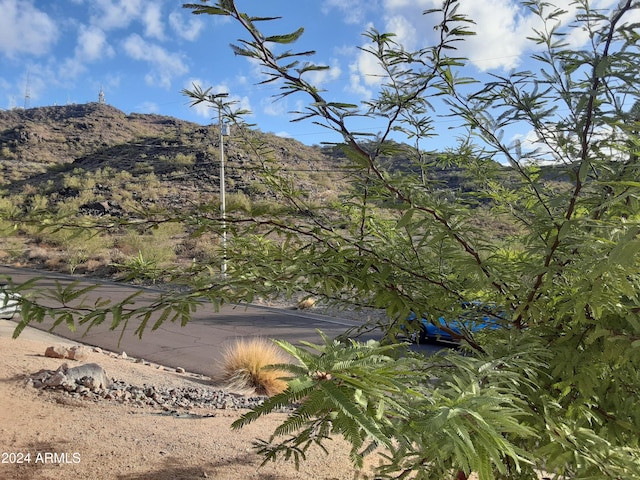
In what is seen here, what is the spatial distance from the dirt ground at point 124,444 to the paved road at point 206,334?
263 centimetres

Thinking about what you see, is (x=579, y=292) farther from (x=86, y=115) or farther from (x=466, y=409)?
(x=86, y=115)

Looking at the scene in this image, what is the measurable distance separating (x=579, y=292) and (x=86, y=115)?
86.2m

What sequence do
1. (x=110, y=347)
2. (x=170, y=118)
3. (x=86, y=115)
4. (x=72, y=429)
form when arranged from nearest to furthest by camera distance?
(x=72, y=429)
(x=110, y=347)
(x=86, y=115)
(x=170, y=118)

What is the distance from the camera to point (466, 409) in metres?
0.79

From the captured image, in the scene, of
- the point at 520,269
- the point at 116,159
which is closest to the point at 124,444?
the point at 520,269

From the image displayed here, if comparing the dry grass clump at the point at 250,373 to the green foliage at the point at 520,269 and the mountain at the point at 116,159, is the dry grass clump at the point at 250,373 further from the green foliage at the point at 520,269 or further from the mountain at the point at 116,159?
the mountain at the point at 116,159

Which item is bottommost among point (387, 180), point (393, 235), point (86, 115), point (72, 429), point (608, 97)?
point (72, 429)

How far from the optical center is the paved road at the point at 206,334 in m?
9.77

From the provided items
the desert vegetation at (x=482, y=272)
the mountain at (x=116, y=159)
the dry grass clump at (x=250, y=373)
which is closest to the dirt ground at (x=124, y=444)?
the dry grass clump at (x=250, y=373)

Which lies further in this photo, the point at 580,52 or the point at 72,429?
the point at 72,429

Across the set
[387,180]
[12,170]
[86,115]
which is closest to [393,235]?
[387,180]

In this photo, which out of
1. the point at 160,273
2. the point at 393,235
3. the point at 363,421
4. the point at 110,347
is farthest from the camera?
the point at 110,347

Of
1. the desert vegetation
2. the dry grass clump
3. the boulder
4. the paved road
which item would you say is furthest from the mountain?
the desert vegetation

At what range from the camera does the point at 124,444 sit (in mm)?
4129
